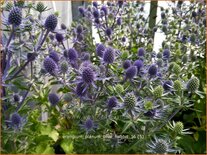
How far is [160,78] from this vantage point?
1350 millimetres

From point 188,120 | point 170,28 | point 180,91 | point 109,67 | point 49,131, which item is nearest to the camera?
point 180,91

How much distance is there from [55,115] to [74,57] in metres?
0.46

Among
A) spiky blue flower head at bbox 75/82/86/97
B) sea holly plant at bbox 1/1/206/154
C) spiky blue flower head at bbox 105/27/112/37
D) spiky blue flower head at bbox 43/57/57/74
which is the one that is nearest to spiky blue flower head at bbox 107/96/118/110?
sea holly plant at bbox 1/1/206/154

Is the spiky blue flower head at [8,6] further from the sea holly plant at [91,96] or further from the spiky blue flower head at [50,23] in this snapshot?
the spiky blue flower head at [50,23]

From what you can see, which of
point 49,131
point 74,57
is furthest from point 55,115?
point 74,57

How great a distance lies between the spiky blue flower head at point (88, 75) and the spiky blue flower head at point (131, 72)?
0.58ft

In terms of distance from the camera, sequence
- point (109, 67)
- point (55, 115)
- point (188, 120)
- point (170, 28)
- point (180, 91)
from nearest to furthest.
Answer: point (180, 91) → point (109, 67) → point (55, 115) → point (188, 120) → point (170, 28)

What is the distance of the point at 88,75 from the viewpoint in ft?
3.60

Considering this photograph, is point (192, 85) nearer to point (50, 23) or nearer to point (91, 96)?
point (91, 96)

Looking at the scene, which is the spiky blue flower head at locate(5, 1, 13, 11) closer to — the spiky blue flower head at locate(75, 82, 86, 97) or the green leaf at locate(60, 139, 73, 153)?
the spiky blue flower head at locate(75, 82, 86, 97)

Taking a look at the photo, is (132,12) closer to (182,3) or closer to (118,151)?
(182,3)

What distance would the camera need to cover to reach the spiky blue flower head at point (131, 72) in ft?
3.98

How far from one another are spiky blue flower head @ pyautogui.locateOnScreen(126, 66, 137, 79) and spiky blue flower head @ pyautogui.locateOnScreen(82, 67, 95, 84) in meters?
0.18

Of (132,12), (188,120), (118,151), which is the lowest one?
(188,120)
